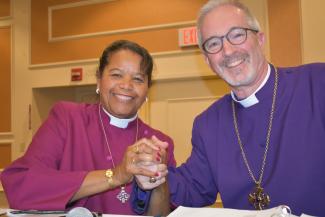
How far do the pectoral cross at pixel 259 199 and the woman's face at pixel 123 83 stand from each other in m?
0.96

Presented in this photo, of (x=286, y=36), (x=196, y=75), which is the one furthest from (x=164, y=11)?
(x=286, y=36)

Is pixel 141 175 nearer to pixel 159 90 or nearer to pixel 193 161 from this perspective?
pixel 193 161

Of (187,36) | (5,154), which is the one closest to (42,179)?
(187,36)

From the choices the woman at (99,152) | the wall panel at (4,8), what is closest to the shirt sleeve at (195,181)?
the woman at (99,152)

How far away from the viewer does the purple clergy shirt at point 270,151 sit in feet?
5.22

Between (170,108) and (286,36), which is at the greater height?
(286,36)

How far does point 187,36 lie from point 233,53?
357 cm

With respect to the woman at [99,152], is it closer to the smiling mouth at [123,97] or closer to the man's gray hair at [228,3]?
the smiling mouth at [123,97]

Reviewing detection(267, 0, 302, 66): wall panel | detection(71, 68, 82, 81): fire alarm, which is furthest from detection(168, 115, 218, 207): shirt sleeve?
detection(71, 68, 82, 81): fire alarm

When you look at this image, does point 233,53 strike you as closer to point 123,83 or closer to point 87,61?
point 123,83

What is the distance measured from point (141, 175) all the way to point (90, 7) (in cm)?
480

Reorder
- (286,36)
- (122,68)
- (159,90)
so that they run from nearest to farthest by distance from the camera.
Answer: (122,68), (286,36), (159,90)

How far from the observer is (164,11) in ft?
18.1

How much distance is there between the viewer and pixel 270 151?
5.63ft
